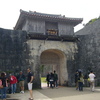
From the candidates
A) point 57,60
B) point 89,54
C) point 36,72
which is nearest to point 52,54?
point 57,60

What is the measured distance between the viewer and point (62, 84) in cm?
1280

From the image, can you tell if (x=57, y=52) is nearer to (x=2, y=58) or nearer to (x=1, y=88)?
(x=2, y=58)

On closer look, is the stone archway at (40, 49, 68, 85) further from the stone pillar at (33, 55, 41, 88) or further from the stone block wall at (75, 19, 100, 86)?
the stone pillar at (33, 55, 41, 88)

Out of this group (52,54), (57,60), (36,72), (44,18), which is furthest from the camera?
(57,60)

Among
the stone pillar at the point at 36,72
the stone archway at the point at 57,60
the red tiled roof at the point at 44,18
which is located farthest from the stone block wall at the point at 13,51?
the stone archway at the point at 57,60

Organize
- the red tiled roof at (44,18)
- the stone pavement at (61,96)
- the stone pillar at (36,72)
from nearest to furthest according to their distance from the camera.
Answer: the stone pavement at (61,96)
the stone pillar at (36,72)
the red tiled roof at (44,18)

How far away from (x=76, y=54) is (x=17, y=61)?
5.61 meters

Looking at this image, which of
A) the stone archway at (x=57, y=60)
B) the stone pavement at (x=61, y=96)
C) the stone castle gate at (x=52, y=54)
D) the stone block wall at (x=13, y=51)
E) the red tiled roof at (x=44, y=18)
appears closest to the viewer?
the stone pavement at (x=61, y=96)

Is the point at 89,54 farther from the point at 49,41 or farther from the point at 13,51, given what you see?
the point at 13,51

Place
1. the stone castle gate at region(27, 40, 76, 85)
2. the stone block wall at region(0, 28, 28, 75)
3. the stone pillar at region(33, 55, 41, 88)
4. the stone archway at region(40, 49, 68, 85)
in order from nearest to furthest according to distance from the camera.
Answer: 1. the stone block wall at region(0, 28, 28, 75)
2. the stone pillar at region(33, 55, 41, 88)
3. the stone castle gate at region(27, 40, 76, 85)
4. the stone archway at region(40, 49, 68, 85)

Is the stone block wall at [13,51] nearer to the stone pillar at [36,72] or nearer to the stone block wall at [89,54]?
the stone pillar at [36,72]

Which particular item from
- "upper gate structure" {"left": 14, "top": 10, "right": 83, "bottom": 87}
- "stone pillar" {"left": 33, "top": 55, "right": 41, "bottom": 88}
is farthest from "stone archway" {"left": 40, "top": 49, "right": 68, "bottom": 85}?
"stone pillar" {"left": 33, "top": 55, "right": 41, "bottom": 88}

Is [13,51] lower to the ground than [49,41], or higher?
lower

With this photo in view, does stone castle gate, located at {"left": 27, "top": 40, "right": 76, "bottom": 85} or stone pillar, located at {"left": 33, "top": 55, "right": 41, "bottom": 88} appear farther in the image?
stone castle gate, located at {"left": 27, "top": 40, "right": 76, "bottom": 85}
